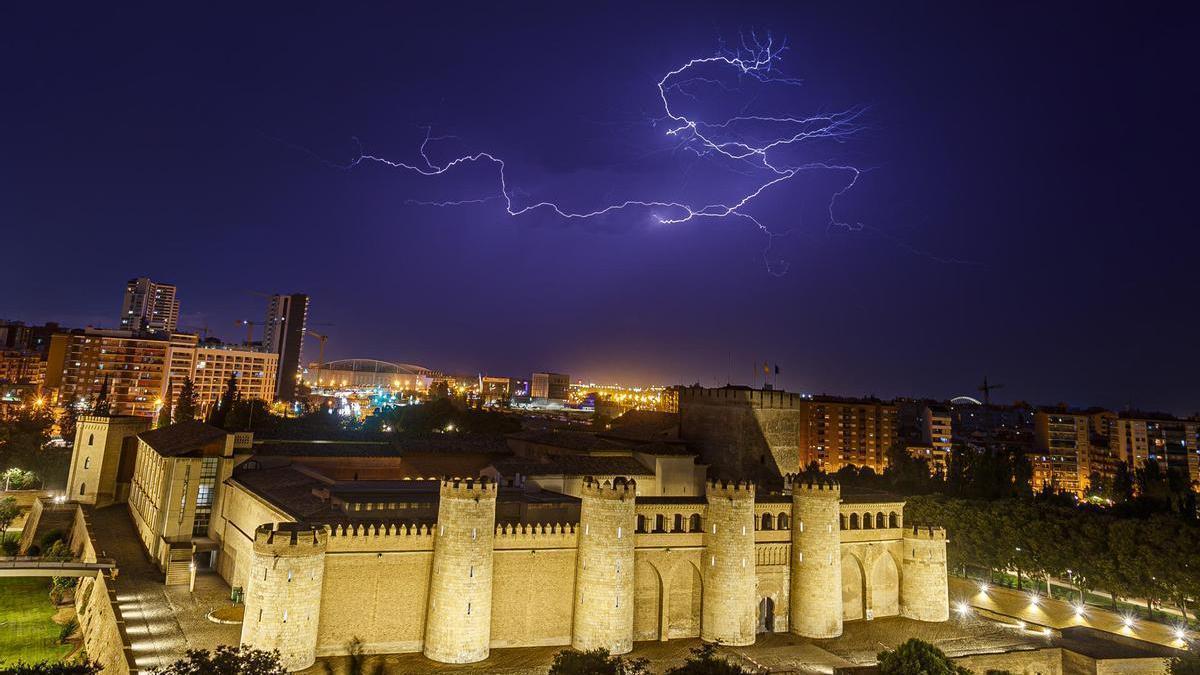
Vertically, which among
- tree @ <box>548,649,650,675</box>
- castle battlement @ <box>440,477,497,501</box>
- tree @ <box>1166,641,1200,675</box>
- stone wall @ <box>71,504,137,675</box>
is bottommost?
stone wall @ <box>71,504,137,675</box>

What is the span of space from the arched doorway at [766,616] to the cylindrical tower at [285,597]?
20831 mm

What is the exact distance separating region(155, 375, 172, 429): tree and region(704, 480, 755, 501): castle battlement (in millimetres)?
67400

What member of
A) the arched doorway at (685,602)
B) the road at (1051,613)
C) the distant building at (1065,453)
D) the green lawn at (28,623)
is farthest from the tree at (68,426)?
the distant building at (1065,453)

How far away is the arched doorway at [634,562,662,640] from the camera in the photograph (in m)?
31.0

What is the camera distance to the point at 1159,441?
10469 cm

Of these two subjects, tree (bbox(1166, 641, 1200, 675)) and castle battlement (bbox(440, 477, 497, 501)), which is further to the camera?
castle battlement (bbox(440, 477, 497, 501))

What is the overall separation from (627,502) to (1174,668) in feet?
76.8

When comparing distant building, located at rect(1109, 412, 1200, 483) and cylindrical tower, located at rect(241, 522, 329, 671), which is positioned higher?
distant building, located at rect(1109, 412, 1200, 483)

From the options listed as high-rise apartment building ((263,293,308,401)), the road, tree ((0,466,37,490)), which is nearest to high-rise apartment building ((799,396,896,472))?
the road

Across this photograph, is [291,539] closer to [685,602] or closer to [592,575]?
[592,575]

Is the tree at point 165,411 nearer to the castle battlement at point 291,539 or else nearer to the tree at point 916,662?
the castle battlement at point 291,539

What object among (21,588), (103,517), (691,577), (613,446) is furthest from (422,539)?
(103,517)

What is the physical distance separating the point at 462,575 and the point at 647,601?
926cm

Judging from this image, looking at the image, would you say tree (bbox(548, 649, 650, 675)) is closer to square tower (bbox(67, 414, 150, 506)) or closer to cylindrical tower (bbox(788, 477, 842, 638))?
cylindrical tower (bbox(788, 477, 842, 638))
